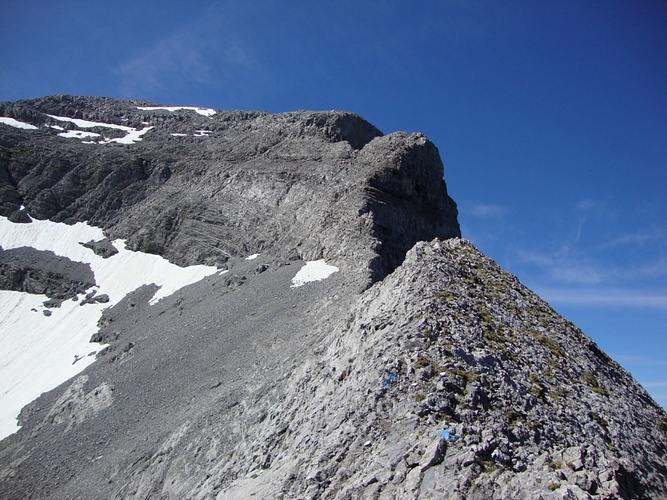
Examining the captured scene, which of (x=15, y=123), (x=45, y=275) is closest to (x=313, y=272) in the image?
(x=45, y=275)

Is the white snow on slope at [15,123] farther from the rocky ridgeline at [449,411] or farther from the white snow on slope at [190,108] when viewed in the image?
the rocky ridgeline at [449,411]

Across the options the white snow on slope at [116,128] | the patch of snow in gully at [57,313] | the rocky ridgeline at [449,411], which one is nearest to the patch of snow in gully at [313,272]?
the patch of snow in gully at [57,313]

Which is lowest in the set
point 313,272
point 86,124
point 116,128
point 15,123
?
point 313,272

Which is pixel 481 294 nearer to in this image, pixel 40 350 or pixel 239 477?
pixel 239 477

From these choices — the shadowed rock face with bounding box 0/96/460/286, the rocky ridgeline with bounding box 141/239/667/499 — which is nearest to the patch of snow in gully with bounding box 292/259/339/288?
the shadowed rock face with bounding box 0/96/460/286

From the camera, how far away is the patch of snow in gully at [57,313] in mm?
50812

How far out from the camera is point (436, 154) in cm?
6669

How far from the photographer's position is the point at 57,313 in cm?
6219

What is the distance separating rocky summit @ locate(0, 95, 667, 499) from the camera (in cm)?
1591

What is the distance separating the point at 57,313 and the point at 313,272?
33527 mm

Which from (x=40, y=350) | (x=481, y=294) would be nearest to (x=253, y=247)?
(x=40, y=350)

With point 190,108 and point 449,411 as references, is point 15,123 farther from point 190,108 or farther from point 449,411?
point 449,411

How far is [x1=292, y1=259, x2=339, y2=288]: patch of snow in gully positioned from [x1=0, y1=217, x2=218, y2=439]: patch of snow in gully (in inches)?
587

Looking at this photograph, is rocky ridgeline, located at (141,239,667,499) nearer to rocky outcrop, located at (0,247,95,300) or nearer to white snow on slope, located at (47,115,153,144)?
rocky outcrop, located at (0,247,95,300)
